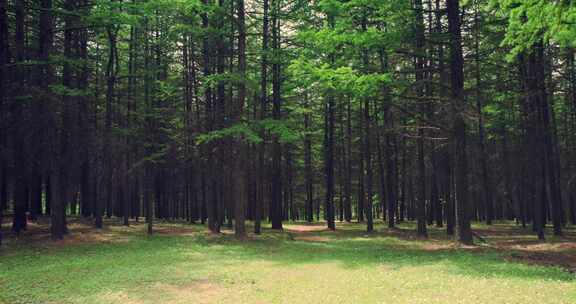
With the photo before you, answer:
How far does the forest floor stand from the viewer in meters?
9.88

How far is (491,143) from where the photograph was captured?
4419 cm

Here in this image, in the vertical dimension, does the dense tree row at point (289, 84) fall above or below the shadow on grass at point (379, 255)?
above

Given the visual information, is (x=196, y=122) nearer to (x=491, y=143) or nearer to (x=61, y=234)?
(x=61, y=234)

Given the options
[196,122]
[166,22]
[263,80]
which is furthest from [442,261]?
[166,22]

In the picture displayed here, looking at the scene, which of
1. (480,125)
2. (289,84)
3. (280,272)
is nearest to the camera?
(280,272)

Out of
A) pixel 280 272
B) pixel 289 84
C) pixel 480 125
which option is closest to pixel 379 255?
pixel 280 272

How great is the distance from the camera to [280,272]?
13.0 metres

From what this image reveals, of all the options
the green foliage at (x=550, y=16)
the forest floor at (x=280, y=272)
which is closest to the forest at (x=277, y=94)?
the green foliage at (x=550, y=16)

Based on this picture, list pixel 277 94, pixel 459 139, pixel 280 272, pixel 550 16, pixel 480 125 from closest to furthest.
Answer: pixel 550 16
pixel 280 272
pixel 459 139
pixel 480 125
pixel 277 94

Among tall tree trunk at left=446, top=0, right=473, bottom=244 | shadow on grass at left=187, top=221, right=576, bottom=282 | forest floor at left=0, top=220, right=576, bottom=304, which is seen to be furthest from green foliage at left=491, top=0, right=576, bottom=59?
tall tree trunk at left=446, top=0, right=473, bottom=244

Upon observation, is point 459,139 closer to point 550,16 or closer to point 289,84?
point 550,16

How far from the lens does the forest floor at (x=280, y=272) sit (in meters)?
9.88

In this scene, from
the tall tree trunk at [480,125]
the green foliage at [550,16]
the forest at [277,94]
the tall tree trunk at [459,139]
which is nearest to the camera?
the green foliage at [550,16]

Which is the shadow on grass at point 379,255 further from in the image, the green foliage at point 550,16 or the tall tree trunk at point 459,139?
the green foliage at point 550,16
